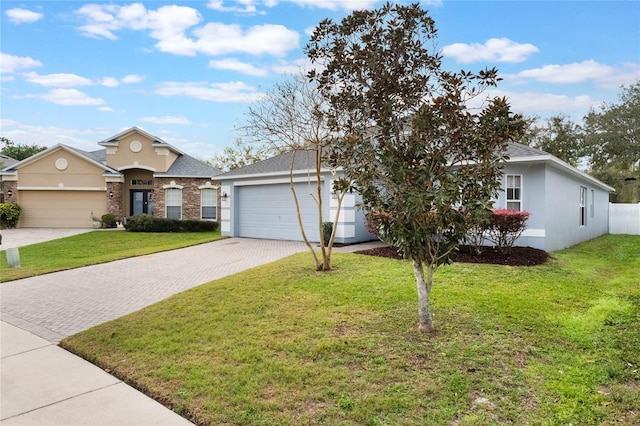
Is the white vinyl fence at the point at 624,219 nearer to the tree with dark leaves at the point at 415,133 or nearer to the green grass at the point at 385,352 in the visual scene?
the green grass at the point at 385,352

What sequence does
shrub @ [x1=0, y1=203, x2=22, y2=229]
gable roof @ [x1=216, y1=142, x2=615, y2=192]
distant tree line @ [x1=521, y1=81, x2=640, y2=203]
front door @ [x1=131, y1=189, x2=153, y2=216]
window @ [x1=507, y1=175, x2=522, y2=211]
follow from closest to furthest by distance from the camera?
gable roof @ [x1=216, y1=142, x2=615, y2=192], window @ [x1=507, y1=175, x2=522, y2=211], shrub @ [x1=0, y1=203, x2=22, y2=229], front door @ [x1=131, y1=189, x2=153, y2=216], distant tree line @ [x1=521, y1=81, x2=640, y2=203]

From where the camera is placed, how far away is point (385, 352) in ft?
14.4

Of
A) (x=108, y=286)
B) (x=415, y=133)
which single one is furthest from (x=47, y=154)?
(x=415, y=133)

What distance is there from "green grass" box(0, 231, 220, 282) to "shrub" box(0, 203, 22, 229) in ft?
23.8

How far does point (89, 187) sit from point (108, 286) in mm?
19152

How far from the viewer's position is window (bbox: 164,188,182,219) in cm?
2455

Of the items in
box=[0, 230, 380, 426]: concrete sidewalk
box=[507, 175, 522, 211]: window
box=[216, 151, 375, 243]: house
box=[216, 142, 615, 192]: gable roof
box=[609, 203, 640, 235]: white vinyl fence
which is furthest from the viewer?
box=[609, 203, 640, 235]: white vinyl fence

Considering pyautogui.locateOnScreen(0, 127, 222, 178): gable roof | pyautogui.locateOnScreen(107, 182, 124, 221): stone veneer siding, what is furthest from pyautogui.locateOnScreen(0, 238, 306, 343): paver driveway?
pyautogui.locateOnScreen(107, 182, 124, 221): stone veneer siding

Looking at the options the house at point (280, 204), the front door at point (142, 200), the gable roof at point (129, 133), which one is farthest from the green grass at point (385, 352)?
the front door at point (142, 200)

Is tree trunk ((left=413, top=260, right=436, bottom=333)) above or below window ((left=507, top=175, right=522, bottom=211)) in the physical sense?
below

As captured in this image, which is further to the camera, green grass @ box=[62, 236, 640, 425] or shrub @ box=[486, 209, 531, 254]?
shrub @ box=[486, 209, 531, 254]

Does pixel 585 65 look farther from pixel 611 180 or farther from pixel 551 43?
pixel 611 180

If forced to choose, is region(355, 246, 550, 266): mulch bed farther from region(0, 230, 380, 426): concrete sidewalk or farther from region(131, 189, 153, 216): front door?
region(131, 189, 153, 216): front door

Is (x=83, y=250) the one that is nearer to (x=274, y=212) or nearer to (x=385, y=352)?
(x=274, y=212)
